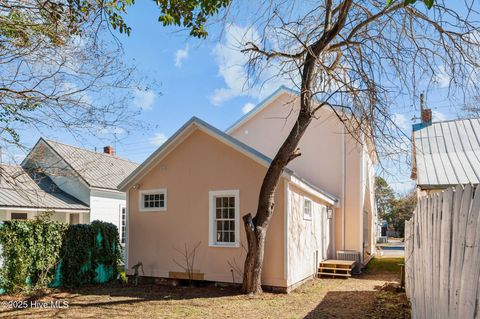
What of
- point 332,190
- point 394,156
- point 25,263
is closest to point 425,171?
point 394,156

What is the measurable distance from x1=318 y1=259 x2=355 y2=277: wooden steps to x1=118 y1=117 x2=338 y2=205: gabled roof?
7.87 feet

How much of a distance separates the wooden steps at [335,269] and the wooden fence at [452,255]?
849cm

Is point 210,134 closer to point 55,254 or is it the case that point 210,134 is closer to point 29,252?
point 55,254

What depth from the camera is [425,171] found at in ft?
33.8

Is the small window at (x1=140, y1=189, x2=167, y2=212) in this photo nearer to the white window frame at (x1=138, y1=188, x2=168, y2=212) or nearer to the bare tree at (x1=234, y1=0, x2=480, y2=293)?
the white window frame at (x1=138, y1=188, x2=168, y2=212)

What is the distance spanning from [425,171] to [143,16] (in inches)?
328

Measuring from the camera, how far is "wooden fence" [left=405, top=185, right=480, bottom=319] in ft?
8.86

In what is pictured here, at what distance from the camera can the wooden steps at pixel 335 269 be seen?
13.0 metres

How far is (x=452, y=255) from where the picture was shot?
3.25m

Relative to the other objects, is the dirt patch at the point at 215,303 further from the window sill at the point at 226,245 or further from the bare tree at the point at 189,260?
the window sill at the point at 226,245

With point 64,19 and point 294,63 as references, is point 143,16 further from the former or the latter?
point 294,63

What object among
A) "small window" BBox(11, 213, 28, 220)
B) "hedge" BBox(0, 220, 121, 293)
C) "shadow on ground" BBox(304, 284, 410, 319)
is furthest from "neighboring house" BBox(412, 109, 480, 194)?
"small window" BBox(11, 213, 28, 220)

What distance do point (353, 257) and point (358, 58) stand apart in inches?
348

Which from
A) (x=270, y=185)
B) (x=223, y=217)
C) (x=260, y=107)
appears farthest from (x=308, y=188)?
(x=260, y=107)
